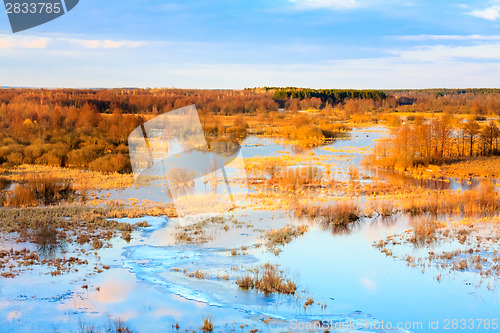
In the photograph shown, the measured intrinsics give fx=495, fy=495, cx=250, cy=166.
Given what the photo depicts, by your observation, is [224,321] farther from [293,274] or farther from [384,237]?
[384,237]

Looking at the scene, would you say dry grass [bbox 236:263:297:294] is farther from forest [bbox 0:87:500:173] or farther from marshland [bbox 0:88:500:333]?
forest [bbox 0:87:500:173]

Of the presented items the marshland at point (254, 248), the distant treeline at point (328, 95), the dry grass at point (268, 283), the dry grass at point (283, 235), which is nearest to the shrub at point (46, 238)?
the marshland at point (254, 248)

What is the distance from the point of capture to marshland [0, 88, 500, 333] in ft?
28.7

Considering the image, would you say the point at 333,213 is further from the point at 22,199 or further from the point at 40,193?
the point at 40,193

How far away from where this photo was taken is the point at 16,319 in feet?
26.7

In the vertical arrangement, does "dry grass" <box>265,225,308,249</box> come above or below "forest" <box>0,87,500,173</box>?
below

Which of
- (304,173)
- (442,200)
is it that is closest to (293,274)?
(442,200)

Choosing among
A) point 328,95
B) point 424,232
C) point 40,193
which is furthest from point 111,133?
point 328,95

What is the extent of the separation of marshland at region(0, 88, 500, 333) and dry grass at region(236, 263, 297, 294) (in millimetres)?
28

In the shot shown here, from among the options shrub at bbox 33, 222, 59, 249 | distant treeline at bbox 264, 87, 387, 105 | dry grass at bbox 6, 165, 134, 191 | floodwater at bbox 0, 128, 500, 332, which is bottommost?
floodwater at bbox 0, 128, 500, 332

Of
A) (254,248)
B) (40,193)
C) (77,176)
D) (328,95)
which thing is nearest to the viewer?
(254,248)

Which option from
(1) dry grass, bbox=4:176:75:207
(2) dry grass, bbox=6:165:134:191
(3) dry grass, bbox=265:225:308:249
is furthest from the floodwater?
(2) dry grass, bbox=6:165:134:191

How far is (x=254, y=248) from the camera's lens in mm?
12711

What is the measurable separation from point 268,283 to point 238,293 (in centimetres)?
64
